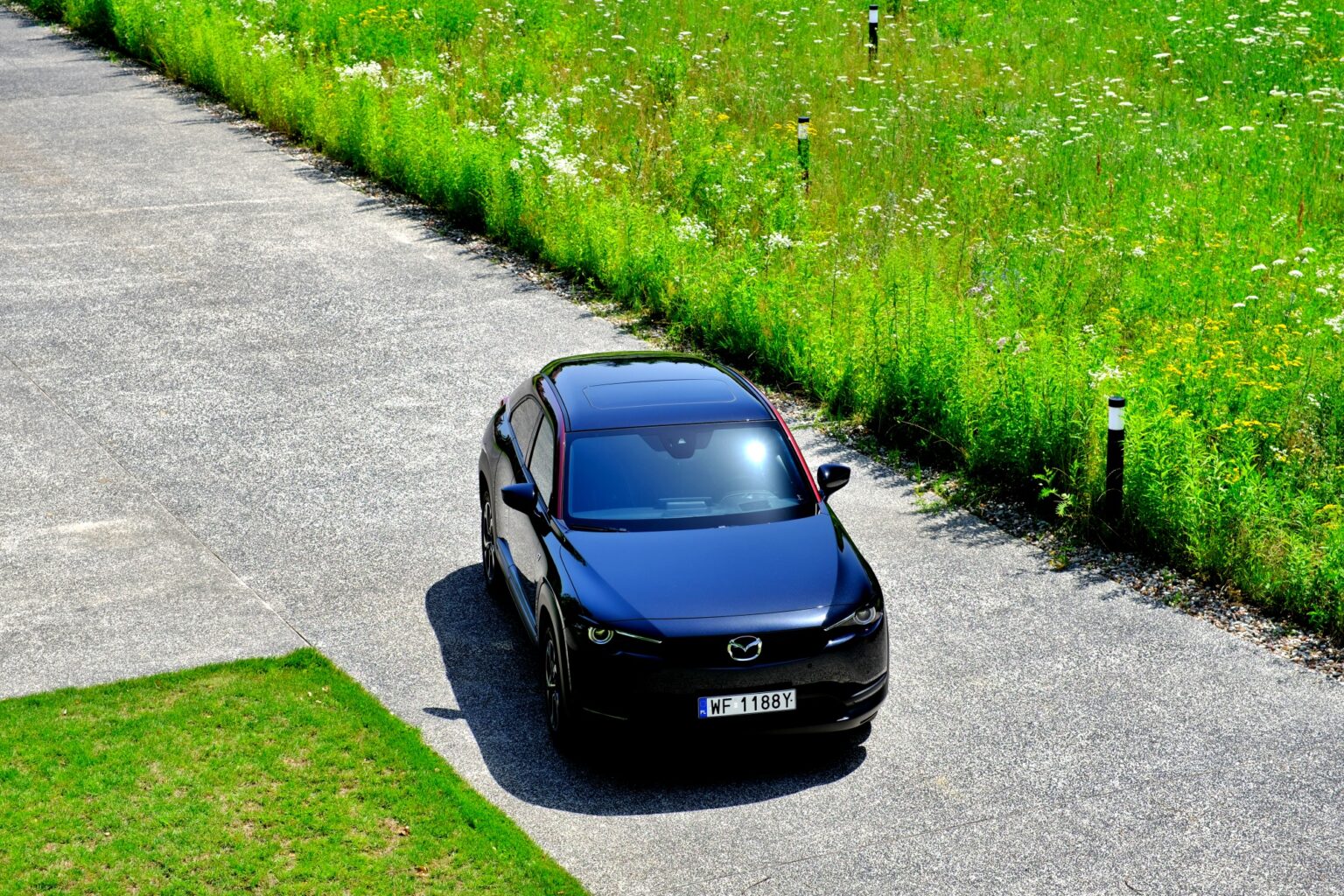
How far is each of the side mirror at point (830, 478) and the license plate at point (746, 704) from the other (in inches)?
62.6

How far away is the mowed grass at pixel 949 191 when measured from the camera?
11281 mm

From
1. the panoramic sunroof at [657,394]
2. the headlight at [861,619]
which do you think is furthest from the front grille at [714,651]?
the panoramic sunroof at [657,394]

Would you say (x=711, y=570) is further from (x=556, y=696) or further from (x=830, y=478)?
(x=830, y=478)

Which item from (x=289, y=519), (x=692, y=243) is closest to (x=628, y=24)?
(x=692, y=243)

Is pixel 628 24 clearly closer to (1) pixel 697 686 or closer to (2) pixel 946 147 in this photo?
(2) pixel 946 147

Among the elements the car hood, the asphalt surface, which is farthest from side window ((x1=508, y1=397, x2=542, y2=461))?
the car hood

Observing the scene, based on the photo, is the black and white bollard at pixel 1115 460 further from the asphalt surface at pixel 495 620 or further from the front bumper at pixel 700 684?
the front bumper at pixel 700 684

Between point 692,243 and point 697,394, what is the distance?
25.4 ft

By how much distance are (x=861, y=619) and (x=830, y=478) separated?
1.23 m

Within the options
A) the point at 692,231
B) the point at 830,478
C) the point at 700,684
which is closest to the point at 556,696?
the point at 700,684

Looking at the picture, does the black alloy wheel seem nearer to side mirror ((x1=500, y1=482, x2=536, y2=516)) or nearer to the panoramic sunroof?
side mirror ((x1=500, y1=482, x2=536, y2=516))

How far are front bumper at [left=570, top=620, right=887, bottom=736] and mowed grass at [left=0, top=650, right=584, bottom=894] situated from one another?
79cm

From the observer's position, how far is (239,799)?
23.6ft

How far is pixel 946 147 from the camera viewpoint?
19.3 meters
